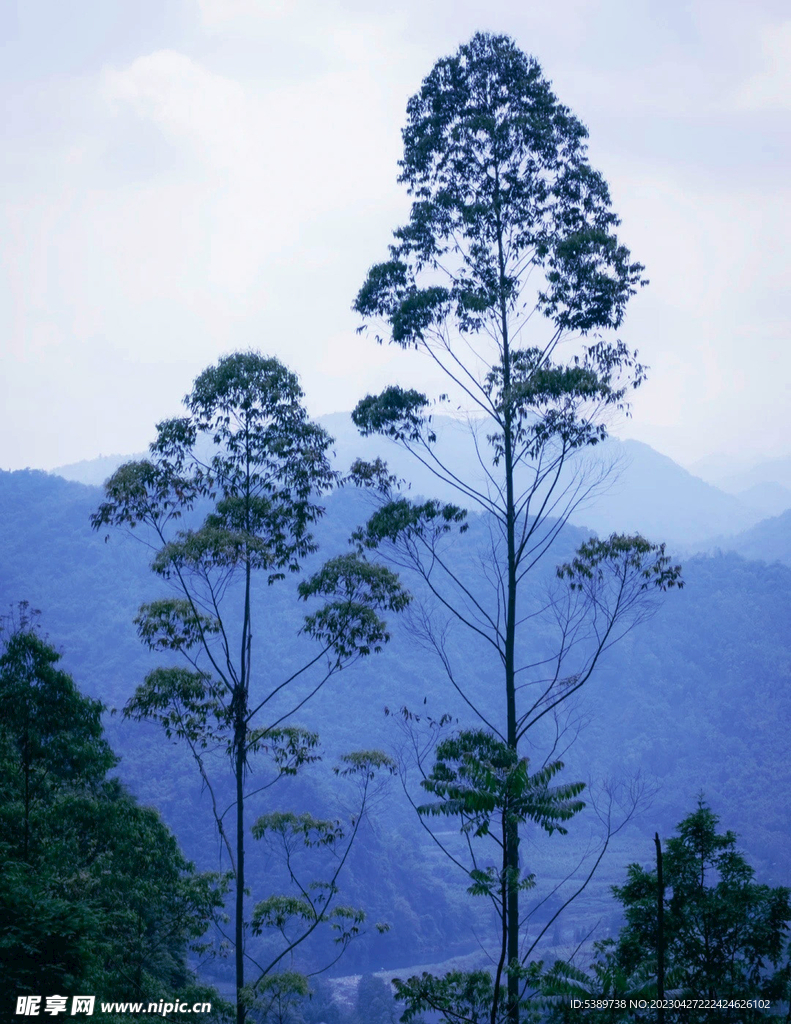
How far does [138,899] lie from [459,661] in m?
120

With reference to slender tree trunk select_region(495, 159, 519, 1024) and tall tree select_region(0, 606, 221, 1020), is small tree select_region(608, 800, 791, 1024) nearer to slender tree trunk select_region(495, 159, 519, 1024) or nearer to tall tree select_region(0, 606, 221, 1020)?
slender tree trunk select_region(495, 159, 519, 1024)

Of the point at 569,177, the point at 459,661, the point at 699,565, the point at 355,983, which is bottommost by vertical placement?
the point at 355,983

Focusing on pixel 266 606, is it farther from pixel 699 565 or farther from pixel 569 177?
pixel 569 177

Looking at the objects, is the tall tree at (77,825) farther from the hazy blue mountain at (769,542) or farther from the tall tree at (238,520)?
the hazy blue mountain at (769,542)

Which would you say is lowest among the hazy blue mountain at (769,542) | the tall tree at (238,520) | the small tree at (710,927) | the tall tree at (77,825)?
the small tree at (710,927)

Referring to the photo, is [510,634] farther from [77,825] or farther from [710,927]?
[77,825]

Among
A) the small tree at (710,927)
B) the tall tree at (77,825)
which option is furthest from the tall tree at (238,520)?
the small tree at (710,927)

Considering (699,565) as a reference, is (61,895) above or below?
below

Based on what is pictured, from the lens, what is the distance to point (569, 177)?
12836 mm

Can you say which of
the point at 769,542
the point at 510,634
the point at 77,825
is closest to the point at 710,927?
the point at 510,634

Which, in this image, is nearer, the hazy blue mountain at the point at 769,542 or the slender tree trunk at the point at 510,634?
the slender tree trunk at the point at 510,634

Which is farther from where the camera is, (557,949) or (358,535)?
(557,949)

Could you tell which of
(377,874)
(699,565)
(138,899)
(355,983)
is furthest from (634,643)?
(138,899)

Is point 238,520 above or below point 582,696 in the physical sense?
below
